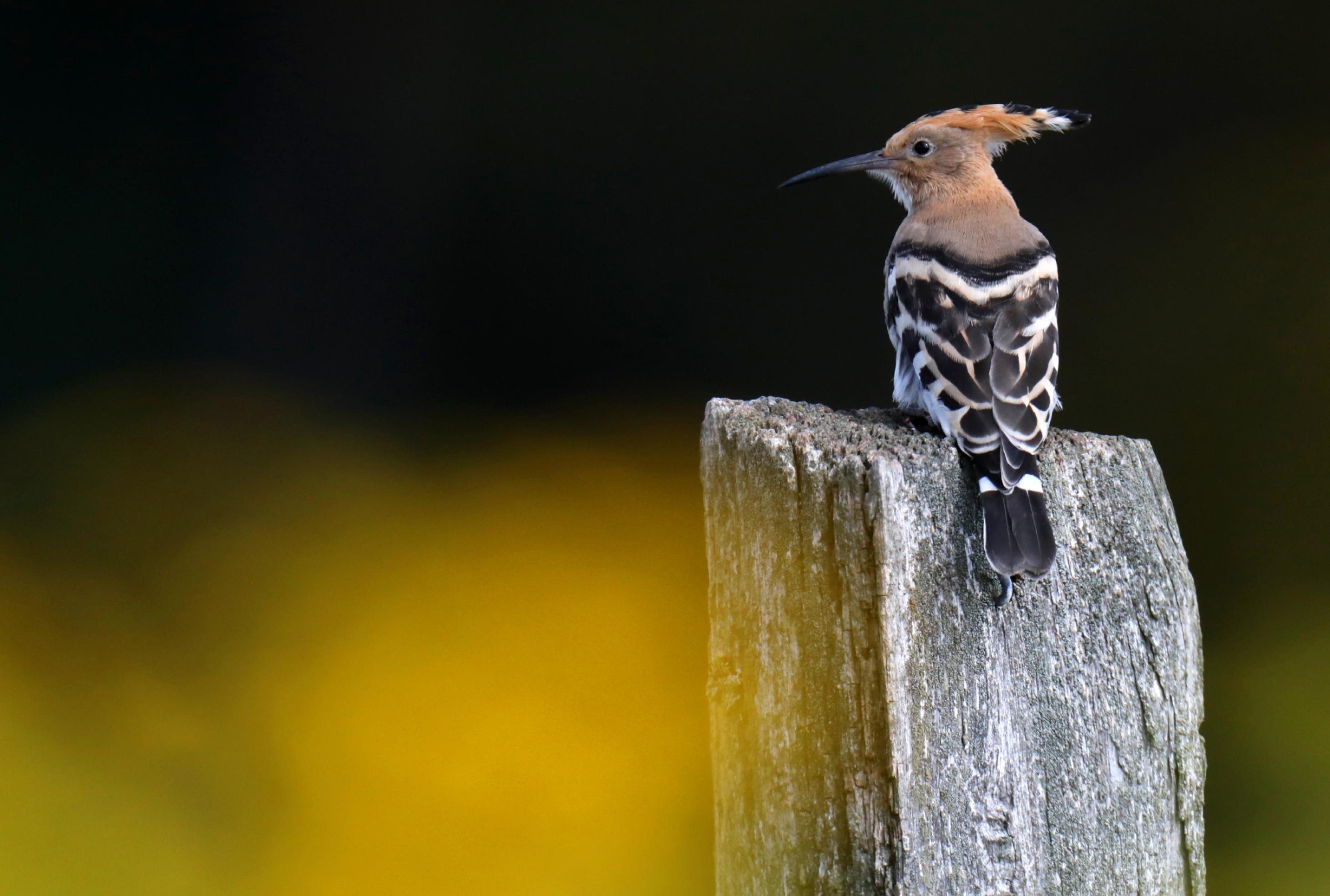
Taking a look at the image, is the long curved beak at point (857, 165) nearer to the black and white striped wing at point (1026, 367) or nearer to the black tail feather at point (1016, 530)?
the black and white striped wing at point (1026, 367)

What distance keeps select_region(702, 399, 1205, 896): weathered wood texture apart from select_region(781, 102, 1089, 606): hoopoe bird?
0.16 ft

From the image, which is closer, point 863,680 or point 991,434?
point 863,680

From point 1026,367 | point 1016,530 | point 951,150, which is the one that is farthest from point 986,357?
point 951,150

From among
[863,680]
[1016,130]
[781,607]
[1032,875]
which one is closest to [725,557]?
[781,607]

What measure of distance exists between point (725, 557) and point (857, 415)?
40 cm

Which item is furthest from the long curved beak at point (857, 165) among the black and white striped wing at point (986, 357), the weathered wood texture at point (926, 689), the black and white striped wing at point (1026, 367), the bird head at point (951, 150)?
the weathered wood texture at point (926, 689)

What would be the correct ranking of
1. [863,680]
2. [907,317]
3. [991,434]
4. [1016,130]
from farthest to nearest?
[1016,130]
[907,317]
[991,434]
[863,680]

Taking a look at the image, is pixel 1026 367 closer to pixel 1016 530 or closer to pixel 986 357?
pixel 986 357

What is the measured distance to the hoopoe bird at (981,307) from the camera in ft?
3.80

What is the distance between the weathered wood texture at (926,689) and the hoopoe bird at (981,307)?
5 cm

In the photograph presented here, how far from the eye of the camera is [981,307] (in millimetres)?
1811

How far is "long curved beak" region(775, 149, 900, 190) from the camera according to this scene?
2670mm

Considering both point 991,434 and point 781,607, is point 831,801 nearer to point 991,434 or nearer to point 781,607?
point 781,607

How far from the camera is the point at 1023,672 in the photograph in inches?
42.0
